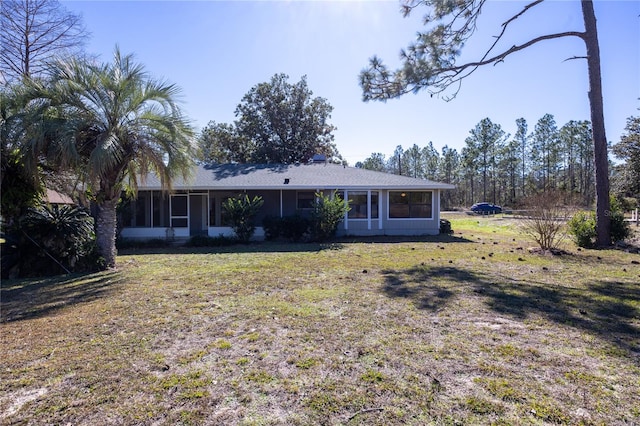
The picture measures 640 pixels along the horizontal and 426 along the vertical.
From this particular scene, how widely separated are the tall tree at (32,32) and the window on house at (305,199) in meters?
11.6

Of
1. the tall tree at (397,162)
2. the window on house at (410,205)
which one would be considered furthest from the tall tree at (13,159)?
the tall tree at (397,162)

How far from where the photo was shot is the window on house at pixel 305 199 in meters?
16.1

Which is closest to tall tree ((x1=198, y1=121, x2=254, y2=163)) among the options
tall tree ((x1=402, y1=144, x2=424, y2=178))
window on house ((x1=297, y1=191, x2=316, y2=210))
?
window on house ((x1=297, y1=191, x2=316, y2=210))

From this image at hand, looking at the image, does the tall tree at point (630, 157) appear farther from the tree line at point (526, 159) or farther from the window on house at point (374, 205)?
the tree line at point (526, 159)

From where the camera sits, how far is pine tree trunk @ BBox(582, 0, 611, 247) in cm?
1069

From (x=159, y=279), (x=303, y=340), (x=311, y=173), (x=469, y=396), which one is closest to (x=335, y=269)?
(x=159, y=279)

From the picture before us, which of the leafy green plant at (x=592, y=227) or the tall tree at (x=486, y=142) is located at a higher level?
the tall tree at (x=486, y=142)

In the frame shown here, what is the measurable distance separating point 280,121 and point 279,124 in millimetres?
258

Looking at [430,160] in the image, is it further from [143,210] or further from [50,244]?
[50,244]

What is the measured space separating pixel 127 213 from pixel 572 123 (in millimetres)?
54214

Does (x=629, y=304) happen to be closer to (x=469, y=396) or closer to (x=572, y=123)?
(x=469, y=396)

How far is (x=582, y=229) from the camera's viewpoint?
11.2 metres

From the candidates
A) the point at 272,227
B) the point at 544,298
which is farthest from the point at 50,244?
the point at 544,298

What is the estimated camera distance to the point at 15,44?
617 inches
